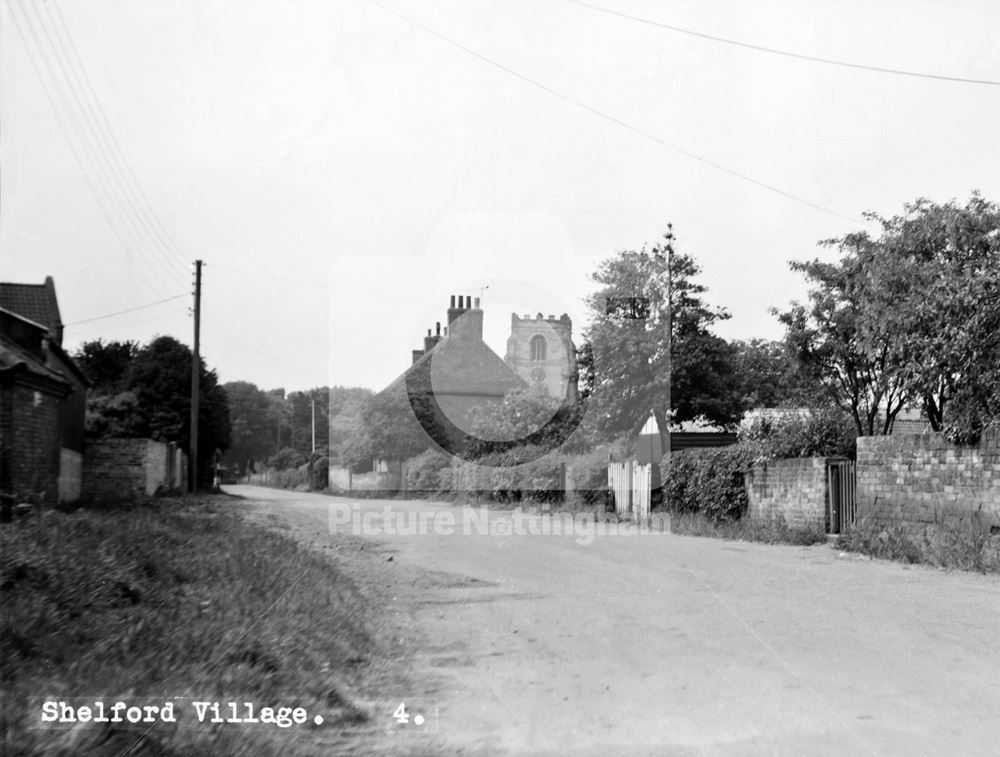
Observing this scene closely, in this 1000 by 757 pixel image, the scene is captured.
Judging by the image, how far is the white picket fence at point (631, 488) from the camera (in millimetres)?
21256

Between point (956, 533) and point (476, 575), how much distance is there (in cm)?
660

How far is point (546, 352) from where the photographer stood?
3228cm

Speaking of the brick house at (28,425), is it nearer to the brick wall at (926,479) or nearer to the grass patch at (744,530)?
the grass patch at (744,530)

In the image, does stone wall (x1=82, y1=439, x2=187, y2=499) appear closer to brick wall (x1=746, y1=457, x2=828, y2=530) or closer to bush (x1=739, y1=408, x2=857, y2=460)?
brick wall (x1=746, y1=457, x2=828, y2=530)

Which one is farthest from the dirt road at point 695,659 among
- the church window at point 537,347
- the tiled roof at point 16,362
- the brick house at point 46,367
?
the church window at point 537,347

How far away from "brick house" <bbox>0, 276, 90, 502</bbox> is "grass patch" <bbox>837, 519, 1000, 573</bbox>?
1337 cm

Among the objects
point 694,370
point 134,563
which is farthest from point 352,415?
point 134,563

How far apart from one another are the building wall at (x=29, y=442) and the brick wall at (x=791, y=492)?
12.8 m

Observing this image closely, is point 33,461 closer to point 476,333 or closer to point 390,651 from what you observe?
point 390,651

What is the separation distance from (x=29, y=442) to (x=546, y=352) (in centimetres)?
1969

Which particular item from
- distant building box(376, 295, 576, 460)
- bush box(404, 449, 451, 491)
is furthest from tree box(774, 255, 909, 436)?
bush box(404, 449, 451, 491)

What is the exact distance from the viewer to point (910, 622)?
23.6 feet

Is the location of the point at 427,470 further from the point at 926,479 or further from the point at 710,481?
the point at 926,479

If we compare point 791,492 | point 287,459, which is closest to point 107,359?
point 287,459
